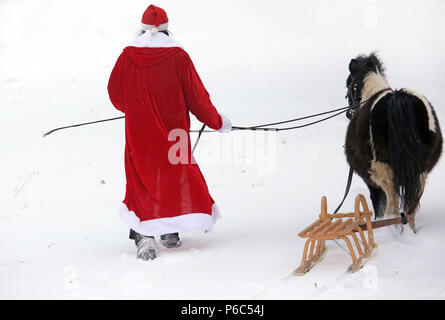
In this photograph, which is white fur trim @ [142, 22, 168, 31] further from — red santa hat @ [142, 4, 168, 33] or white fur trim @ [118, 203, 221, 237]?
white fur trim @ [118, 203, 221, 237]

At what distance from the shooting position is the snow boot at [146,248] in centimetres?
490

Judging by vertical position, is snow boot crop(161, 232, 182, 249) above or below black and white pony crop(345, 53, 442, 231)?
below

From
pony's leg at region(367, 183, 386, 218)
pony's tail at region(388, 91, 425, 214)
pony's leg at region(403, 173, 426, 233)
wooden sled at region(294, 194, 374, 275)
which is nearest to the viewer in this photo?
wooden sled at region(294, 194, 374, 275)

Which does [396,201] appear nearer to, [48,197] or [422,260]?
[422,260]

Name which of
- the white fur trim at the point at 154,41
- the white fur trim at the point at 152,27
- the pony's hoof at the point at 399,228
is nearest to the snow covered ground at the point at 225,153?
the pony's hoof at the point at 399,228

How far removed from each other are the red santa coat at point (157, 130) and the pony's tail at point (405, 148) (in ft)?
4.53

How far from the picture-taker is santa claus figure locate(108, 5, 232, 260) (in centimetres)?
502

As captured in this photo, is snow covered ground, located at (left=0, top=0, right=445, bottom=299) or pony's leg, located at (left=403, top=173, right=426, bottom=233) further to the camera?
pony's leg, located at (left=403, top=173, right=426, bottom=233)

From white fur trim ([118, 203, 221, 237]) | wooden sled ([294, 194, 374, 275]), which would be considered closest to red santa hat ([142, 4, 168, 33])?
white fur trim ([118, 203, 221, 237])

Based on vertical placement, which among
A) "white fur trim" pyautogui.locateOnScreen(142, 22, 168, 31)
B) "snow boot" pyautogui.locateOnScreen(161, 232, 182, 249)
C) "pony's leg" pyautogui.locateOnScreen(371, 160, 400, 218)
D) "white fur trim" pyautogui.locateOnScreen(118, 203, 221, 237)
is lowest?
"snow boot" pyautogui.locateOnScreen(161, 232, 182, 249)

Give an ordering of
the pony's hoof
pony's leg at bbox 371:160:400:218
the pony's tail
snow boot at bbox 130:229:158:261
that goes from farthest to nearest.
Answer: the pony's hoof, pony's leg at bbox 371:160:400:218, snow boot at bbox 130:229:158:261, the pony's tail

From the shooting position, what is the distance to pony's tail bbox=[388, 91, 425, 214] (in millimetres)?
4793

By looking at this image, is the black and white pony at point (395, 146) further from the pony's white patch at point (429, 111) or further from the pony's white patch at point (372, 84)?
the pony's white patch at point (372, 84)

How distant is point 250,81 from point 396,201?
7581 millimetres
